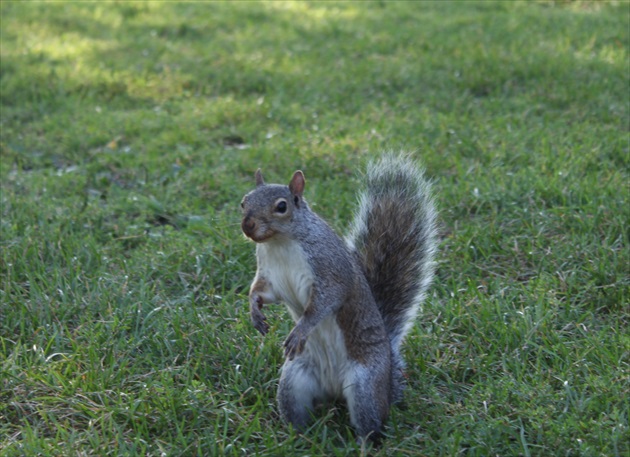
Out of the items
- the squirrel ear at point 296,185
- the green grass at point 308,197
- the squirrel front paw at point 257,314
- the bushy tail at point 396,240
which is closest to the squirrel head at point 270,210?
the squirrel ear at point 296,185

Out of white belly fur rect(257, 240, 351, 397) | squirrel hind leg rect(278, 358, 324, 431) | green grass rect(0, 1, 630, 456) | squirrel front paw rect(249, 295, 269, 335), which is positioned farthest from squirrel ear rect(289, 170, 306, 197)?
green grass rect(0, 1, 630, 456)

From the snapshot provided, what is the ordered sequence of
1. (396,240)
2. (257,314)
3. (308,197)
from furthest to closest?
1. (308,197)
2. (396,240)
3. (257,314)

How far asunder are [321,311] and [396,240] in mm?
394

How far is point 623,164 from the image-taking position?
3580mm

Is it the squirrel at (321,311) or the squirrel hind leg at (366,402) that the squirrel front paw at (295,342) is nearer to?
the squirrel at (321,311)

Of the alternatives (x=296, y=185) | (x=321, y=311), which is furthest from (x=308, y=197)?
(x=321, y=311)

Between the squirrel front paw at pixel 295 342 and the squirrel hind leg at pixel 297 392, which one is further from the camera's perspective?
the squirrel hind leg at pixel 297 392

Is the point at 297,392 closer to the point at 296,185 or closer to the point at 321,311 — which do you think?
the point at 321,311

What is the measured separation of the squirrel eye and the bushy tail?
0.39m

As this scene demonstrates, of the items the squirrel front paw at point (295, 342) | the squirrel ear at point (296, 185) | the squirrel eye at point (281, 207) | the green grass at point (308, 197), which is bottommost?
the green grass at point (308, 197)

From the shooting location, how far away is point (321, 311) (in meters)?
2.00

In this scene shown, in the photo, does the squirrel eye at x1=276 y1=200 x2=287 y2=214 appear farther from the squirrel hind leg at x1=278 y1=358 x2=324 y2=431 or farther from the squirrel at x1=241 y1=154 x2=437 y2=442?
the squirrel hind leg at x1=278 y1=358 x2=324 y2=431

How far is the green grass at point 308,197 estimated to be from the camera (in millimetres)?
2113

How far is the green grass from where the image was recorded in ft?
6.93
